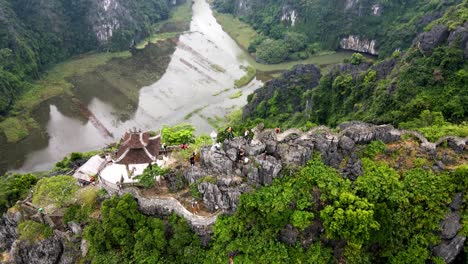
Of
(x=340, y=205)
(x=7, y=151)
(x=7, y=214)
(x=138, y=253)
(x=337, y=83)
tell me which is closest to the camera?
(x=340, y=205)

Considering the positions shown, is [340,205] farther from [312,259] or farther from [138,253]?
[138,253]

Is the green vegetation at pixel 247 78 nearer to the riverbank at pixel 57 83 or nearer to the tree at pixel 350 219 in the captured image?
the riverbank at pixel 57 83

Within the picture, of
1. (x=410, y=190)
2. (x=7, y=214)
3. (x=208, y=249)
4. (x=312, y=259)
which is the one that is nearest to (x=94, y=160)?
(x=7, y=214)

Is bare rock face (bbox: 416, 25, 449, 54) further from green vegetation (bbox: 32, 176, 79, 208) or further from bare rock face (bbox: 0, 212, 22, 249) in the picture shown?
bare rock face (bbox: 0, 212, 22, 249)

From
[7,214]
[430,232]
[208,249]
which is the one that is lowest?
[7,214]

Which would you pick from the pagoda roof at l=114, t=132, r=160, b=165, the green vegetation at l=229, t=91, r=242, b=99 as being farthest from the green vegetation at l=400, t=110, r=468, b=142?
the green vegetation at l=229, t=91, r=242, b=99

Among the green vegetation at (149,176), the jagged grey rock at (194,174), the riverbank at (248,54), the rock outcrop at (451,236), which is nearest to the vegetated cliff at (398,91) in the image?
the rock outcrop at (451,236)
